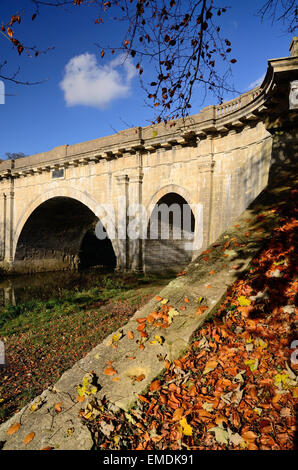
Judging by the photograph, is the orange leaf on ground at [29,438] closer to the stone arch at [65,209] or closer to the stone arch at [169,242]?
the stone arch at [169,242]

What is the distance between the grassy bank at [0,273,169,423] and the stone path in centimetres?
245

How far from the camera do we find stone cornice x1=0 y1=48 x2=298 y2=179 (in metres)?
5.57

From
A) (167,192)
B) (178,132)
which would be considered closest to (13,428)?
(167,192)

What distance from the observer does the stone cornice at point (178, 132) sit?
5.57 meters

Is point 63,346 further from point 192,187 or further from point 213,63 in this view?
point 192,187

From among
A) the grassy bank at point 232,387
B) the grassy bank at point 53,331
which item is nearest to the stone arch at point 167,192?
the grassy bank at point 53,331

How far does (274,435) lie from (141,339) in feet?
3.85

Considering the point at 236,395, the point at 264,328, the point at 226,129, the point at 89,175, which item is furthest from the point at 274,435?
the point at 89,175

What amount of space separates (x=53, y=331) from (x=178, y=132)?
329 inches

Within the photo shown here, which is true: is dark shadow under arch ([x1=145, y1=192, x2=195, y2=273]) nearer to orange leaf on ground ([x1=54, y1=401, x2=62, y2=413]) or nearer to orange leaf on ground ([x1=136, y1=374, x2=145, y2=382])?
orange leaf on ground ([x1=136, y1=374, x2=145, y2=382])

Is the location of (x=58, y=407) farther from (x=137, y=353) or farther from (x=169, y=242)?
(x=169, y=242)

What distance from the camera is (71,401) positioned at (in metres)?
1.91

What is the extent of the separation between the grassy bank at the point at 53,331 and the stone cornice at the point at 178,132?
4837 millimetres
